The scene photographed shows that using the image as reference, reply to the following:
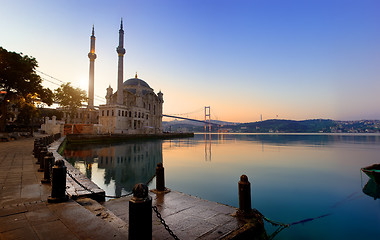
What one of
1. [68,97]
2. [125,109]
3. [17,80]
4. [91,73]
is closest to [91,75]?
[91,73]

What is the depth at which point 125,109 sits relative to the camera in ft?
176

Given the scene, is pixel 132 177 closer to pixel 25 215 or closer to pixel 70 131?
pixel 25 215

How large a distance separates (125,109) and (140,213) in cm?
5416

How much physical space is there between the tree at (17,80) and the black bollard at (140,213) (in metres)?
30.4

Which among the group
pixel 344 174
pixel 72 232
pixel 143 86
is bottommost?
pixel 344 174

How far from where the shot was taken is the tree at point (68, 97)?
4066 cm

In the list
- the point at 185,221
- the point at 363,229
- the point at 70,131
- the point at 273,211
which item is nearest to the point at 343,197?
the point at 363,229

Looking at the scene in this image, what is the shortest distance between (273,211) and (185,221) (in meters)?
4.69

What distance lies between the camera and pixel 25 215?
3.54 metres

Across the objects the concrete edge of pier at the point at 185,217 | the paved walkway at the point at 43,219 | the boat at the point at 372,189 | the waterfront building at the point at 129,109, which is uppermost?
the waterfront building at the point at 129,109

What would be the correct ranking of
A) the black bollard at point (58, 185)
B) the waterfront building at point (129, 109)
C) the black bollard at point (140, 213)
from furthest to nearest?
the waterfront building at point (129, 109) → the black bollard at point (58, 185) → the black bollard at point (140, 213)

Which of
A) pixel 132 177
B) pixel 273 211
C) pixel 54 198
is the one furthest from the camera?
pixel 132 177

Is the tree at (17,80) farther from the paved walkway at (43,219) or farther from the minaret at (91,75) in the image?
the minaret at (91,75)

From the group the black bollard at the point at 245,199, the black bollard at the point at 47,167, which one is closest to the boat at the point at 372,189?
the black bollard at the point at 245,199
